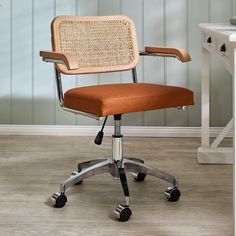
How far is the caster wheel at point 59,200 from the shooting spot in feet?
7.54

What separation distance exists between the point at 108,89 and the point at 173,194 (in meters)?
0.58

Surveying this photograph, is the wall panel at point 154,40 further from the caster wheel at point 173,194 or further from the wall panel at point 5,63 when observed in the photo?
the caster wheel at point 173,194

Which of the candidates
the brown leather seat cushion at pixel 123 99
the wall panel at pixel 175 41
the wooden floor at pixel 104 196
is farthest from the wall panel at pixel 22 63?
the brown leather seat cushion at pixel 123 99

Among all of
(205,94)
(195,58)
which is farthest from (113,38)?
(195,58)

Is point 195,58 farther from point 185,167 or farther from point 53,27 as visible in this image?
point 53,27

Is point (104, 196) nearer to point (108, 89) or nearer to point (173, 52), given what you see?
point (108, 89)

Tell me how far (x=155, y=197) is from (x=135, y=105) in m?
0.48

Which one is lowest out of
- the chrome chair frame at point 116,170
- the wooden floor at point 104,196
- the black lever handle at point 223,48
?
the wooden floor at point 104,196

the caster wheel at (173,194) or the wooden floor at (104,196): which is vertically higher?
the caster wheel at (173,194)

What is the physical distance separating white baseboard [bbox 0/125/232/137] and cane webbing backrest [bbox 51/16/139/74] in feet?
3.57

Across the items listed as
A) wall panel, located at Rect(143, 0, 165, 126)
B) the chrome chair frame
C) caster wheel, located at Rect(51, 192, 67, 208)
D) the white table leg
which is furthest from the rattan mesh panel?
wall panel, located at Rect(143, 0, 165, 126)

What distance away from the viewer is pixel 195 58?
382 cm

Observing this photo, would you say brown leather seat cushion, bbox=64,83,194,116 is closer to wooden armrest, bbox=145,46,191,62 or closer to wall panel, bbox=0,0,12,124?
wooden armrest, bbox=145,46,191,62

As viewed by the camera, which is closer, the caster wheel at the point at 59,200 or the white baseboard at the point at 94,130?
the caster wheel at the point at 59,200
